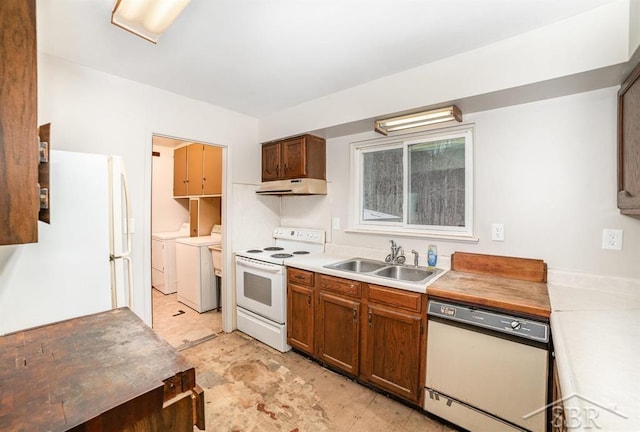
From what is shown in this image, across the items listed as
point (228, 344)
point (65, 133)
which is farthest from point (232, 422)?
point (65, 133)

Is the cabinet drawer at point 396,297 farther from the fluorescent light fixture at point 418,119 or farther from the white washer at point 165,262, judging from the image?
the white washer at point 165,262

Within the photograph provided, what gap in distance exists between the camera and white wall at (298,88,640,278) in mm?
1727

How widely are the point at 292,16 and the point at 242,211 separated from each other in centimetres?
213

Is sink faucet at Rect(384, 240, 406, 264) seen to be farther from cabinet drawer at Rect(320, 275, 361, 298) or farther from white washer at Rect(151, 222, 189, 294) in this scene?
white washer at Rect(151, 222, 189, 294)

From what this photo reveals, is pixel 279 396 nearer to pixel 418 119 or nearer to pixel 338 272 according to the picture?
pixel 338 272

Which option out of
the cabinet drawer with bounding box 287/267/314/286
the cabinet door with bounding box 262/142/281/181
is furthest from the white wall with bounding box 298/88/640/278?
the cabinet door with bounding box 262/142/281/181

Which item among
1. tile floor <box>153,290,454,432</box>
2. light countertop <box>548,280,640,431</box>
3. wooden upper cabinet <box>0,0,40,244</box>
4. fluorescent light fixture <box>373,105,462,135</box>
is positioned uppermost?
fluorescent light fixture <box>373,105,462,135</box>

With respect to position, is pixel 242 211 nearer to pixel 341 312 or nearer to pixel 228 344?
pixel 228 344

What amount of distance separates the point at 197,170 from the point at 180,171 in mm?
615

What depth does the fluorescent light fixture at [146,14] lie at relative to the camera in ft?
4.22

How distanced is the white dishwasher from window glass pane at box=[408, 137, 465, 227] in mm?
913

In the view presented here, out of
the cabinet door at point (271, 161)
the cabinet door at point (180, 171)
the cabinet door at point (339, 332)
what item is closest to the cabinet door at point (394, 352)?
the cabinet door at point (339, 332)

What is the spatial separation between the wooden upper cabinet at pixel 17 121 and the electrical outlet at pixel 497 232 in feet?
8.23

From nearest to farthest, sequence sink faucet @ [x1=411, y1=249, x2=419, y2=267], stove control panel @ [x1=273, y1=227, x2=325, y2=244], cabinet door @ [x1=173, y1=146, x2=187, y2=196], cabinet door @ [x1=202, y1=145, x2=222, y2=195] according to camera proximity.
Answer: sink faucet @ [x1=411, y1=249, x2=419, y2=267] → stove control panel @ [x1=273, y1=227, x2=325, y2=244] → cabinet door @ [x1=202, y1=145, x2=222, y2=195] → cabinet door @ [x1=173, y1=146, x2=187, y2=196]
